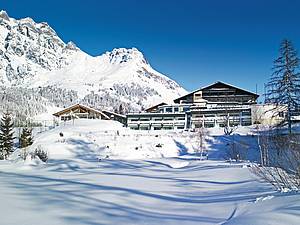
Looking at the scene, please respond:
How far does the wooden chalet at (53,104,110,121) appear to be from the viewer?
6384cm

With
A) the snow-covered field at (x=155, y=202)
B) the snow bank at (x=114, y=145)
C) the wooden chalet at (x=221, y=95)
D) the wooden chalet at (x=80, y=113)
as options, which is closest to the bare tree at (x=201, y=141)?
the snow bank at (x=114, y=145)

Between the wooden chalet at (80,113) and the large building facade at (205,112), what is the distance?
1295 centimetres

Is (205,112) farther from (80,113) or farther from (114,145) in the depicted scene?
(80,113)

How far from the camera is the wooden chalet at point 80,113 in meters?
63.8

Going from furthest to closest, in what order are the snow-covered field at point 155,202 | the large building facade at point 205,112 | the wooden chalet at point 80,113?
the wooden chalet at point 80,113 < the large building facade at point 205,112 < the snow-covered field at point 155,202

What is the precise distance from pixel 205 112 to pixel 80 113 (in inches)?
966

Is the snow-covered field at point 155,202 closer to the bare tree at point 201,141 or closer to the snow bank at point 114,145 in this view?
the bare tree at point 201,141

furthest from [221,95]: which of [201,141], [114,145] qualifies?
[114,145]

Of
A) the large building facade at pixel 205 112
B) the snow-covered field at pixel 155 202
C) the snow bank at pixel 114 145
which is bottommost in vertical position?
the snow-covered field at pixel 155 202

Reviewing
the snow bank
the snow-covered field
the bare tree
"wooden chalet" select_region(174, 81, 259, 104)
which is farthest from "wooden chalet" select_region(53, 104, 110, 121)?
the snow-covered field

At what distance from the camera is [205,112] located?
51312mm

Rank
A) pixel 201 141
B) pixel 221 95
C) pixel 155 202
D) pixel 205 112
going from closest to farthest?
1. pixel 155 202
2. pixel 201 141
3. pixel 205 112
4. pixel 221 95

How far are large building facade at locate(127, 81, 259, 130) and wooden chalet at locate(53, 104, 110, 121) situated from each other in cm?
1295

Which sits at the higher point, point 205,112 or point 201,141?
point 205,112
